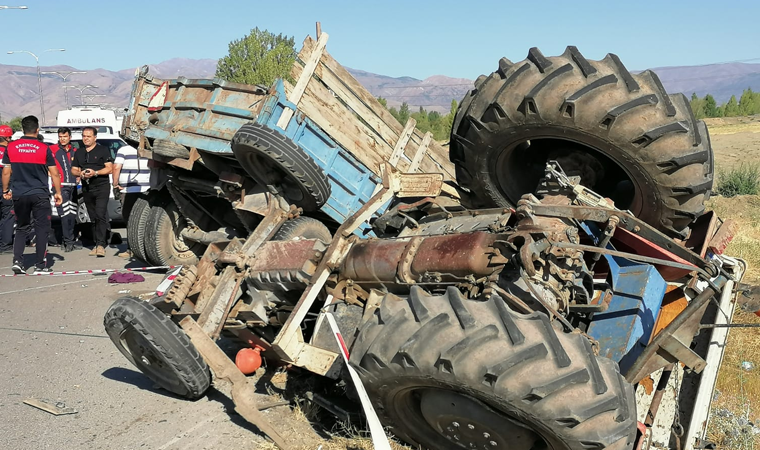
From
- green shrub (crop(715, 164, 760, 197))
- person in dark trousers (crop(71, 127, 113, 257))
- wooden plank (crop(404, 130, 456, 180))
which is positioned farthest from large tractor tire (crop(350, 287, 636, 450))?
green shrub (crop(715, 164, 760, 197))

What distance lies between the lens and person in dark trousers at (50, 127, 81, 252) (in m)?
10.6

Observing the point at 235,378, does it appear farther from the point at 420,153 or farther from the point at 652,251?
the point at 420,153

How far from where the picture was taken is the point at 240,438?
4.06 metres

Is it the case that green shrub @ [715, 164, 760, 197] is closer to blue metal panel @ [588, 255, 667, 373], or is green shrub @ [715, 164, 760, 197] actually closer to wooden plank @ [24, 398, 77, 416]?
blue metal panel @ [588, 255, 667, 373]

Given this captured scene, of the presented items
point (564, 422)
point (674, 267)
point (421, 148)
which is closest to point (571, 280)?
point (674, 267)

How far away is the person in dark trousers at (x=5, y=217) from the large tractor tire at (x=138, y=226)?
3228 millimetres

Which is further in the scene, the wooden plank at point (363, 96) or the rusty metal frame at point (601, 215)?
the wooden plank at point (363, 96)

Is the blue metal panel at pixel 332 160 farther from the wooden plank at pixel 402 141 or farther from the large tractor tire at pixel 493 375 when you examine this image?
the large tractor tire at pixel 493 375

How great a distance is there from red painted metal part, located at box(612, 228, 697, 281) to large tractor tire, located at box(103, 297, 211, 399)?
2659mm

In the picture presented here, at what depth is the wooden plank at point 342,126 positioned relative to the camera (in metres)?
7.14

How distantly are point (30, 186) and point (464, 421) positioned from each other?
7855mm

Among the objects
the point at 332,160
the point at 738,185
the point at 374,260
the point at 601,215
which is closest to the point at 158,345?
the point at 374,260

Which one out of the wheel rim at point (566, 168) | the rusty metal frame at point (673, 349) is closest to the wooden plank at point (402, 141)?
the wheel rim at point (566, 168)

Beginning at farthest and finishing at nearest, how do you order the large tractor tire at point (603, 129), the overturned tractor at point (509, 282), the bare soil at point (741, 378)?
the bare soil at point (741, 378), the large tractor tire at point (603, 129), the overturned tractor at point (509, 282)
